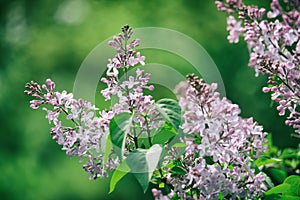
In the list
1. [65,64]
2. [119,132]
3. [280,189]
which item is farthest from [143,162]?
[65,64]

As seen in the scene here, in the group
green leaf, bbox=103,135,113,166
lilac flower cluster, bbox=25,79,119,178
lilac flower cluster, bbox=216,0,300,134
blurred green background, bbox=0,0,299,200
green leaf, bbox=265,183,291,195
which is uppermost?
blurred green background, bbox=0,0,299,200

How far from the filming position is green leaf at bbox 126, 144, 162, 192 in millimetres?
649

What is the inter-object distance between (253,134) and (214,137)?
13 centimetres

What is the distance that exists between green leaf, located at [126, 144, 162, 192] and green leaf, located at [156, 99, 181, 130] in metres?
0.04

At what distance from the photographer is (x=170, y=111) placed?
2.27ft

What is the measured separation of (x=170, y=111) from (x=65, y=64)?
385 cm

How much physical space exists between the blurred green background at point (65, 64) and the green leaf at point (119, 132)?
2751 millimetres

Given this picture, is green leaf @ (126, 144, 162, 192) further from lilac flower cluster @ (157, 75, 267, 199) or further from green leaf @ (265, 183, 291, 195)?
green leaf @ (265, 183, 291, 195)

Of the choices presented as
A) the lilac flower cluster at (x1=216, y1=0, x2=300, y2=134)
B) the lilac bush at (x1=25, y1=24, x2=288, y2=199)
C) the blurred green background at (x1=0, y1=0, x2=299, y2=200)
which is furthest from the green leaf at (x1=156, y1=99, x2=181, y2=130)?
the blurred green background at (x1=0, y1=0, x2=299, y2=200)

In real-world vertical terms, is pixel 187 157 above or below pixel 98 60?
below

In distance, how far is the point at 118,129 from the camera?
0.67 metres

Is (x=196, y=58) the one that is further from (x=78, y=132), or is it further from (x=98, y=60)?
(x=78, y=132)

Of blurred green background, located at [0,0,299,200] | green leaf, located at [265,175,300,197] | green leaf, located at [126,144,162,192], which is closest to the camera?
green leaf, located at [126,144,162,192]

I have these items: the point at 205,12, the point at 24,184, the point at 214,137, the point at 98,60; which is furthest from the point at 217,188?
the point at 205,12
